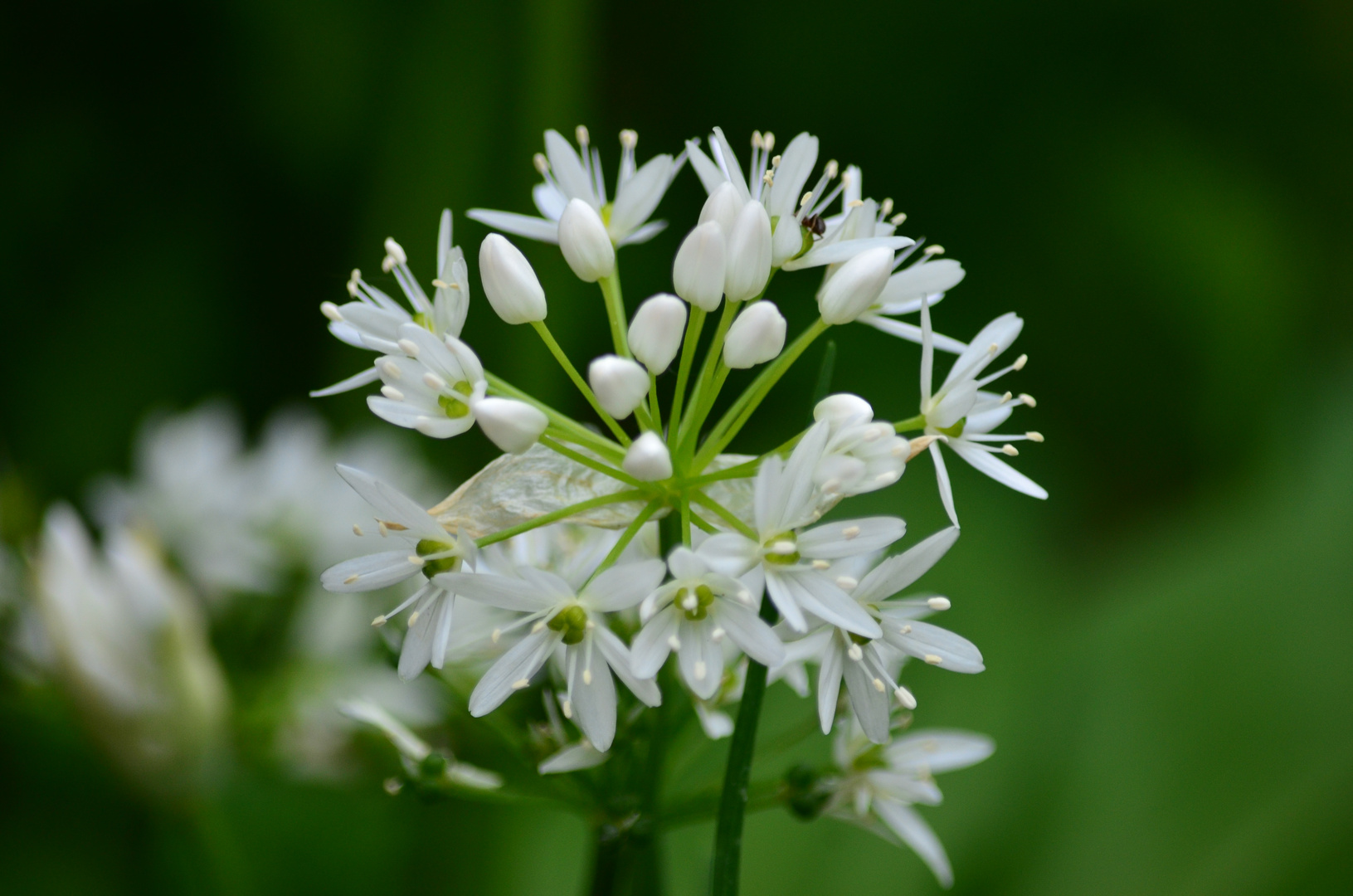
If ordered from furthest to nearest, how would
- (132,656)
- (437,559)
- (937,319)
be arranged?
(937,319) < (132,656) < (437,559)

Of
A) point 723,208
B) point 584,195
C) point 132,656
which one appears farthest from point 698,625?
point 132,656

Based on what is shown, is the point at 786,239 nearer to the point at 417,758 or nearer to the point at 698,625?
the point at 698,625

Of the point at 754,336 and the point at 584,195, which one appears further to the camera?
the point at 584,195

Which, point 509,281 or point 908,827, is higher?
point 509,281

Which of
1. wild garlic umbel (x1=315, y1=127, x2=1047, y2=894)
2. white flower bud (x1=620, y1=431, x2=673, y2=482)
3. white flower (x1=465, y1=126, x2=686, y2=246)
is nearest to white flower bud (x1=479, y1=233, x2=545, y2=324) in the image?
wild garlic umbel (x1=315, y1=127, x2=1047, y2=894)

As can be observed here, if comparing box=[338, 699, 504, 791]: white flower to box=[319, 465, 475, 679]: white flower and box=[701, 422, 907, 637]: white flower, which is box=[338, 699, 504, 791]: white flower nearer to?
box=[319, 465, 475, 679]: white flower

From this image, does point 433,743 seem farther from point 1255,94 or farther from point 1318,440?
point 1255,94

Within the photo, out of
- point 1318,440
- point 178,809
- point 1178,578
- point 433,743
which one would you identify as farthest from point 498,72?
point 1318,440
